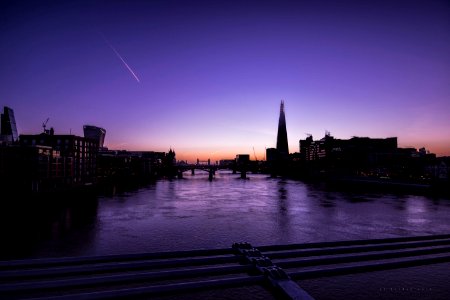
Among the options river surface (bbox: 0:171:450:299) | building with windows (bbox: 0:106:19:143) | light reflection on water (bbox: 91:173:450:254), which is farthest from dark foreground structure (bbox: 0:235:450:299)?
building with windows (bbox: 0:106:19:143)

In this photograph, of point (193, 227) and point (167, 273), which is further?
point (193, 227)

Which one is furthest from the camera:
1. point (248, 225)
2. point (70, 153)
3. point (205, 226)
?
→ point (70, 153)

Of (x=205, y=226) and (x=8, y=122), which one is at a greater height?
(x=8, y=122)

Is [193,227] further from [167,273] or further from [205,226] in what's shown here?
[167,273]

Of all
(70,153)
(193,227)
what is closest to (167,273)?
(193,227)

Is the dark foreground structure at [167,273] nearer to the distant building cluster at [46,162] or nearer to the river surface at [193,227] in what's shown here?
the river surface at [193,227]

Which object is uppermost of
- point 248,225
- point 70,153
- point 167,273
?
point 70,153

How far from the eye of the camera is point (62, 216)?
51.9 meters

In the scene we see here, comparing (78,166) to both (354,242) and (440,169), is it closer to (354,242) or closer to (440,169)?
(354,242)

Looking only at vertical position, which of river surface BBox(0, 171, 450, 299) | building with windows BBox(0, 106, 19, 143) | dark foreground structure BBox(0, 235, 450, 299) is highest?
building with windows BBox(0, 106, 19, 143)

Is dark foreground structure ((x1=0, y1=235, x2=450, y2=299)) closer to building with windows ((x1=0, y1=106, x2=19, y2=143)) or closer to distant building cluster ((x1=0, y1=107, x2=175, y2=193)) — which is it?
distant building cluster ((x1=0, y1=107, x2=175, y2=193))

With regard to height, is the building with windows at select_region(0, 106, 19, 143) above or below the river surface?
above

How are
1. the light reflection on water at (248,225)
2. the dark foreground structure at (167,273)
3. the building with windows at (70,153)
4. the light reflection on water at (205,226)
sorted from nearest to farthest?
the dark foreground structure at (167,273) → the light reflection on water at (205,226) → the light reflection on water at (248,225) → the building with windows at (70,153)

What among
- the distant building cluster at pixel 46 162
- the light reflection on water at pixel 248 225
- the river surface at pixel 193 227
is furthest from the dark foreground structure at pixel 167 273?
the distant building cluster at pixel 46 162
